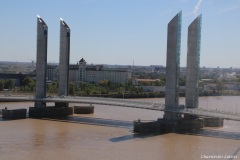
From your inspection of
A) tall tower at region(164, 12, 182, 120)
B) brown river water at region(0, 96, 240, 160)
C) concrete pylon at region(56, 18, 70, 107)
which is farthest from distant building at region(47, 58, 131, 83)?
tall tower at region(164, 12, 182, 120)

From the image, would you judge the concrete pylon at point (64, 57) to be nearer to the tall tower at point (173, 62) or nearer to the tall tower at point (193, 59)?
the tall tower at point (173, 62)

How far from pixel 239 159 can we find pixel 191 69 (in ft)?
27.3

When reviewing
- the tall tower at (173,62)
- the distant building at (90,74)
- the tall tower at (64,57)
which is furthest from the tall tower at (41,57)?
the distant building at (90,74)

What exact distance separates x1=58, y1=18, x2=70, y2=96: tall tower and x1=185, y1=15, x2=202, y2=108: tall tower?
30.2 ft

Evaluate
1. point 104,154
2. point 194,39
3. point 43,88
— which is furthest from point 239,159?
point 43,88

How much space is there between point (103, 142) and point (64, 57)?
40.5ft

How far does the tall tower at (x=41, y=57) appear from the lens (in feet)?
85.7

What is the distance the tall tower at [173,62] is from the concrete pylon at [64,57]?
903cm

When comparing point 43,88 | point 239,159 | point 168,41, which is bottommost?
point 239,159

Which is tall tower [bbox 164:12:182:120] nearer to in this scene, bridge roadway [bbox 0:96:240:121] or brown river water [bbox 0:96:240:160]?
bridge roadway [bbox 0:96:240:121]

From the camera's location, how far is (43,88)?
26469mm

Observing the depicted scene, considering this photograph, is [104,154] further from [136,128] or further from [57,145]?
[136,128]

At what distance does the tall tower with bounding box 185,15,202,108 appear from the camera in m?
22.2

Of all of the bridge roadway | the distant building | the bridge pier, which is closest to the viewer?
the bridge roadway
